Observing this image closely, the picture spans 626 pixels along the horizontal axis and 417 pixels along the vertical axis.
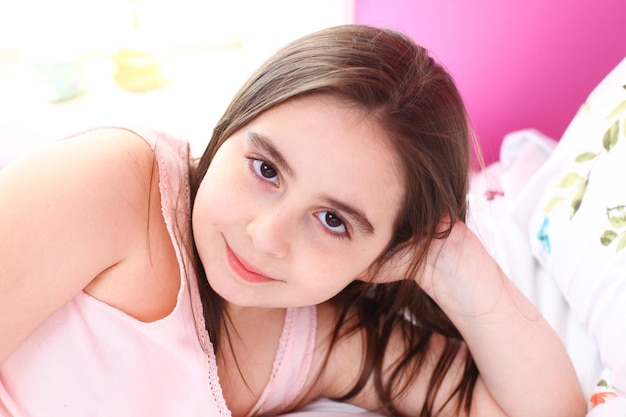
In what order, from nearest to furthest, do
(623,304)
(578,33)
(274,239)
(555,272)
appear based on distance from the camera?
(274,239) < (623,304) < (555,272) < (578,33)

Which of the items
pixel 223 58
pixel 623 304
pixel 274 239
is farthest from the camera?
pixel 223 58

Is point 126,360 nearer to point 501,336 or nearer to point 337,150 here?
point 337,150

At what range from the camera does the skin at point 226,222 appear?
0.73 metres

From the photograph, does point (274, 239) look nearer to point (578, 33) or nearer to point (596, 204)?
point (596, 204)

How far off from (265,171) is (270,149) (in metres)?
0.03

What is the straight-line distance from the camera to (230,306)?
934 mm

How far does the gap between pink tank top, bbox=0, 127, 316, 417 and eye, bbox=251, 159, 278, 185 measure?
130 millimetres

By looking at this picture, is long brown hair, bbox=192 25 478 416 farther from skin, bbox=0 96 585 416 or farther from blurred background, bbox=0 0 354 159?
blurred background, bbox=0 0 354 159

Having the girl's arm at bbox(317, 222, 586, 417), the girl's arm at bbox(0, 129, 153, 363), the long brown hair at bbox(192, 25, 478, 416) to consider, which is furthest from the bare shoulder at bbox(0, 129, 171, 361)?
the girl's arm at bbox(317, 222, 586, 417)

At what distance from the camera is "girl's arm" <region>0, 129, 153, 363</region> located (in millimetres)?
733

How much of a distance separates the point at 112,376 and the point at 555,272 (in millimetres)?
664

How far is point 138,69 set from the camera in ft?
5.65

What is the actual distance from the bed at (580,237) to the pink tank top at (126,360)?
179mm

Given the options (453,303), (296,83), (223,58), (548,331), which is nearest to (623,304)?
(548,331)
